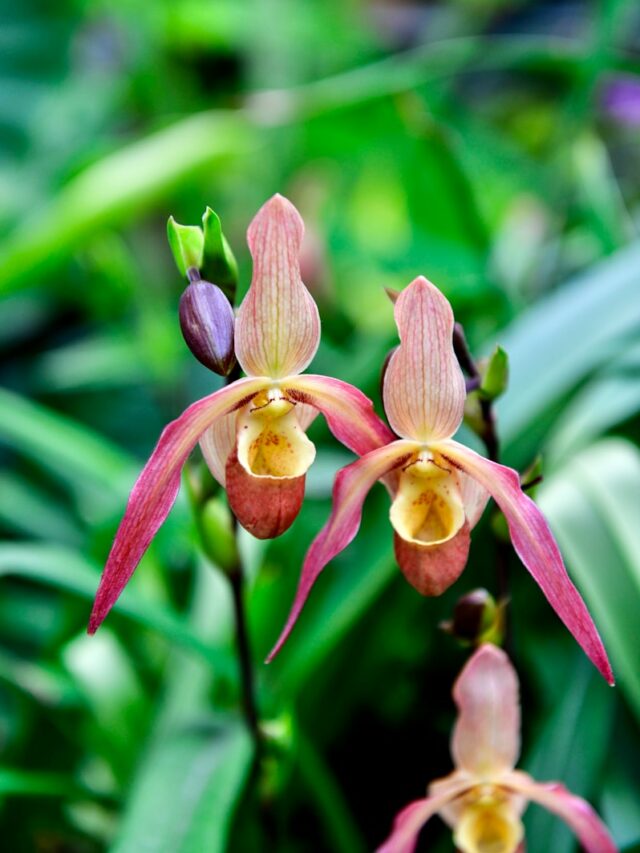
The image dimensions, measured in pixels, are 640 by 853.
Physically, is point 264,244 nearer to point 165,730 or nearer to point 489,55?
point 165,730

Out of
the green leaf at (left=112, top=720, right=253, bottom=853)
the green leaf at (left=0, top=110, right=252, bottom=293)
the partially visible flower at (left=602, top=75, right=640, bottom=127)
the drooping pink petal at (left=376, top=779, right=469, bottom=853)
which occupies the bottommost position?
the drooping pink petal at (left=376, top=779, right=469, bottom=853)

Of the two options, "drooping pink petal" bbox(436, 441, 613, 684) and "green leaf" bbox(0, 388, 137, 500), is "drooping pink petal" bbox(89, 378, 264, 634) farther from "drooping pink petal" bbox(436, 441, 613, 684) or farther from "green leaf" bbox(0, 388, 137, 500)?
"green leaf" bbox(0, 388, 137, 500)

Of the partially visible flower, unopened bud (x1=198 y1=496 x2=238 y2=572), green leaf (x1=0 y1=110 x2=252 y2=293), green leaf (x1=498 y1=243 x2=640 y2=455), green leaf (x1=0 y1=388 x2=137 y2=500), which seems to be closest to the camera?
unopened bud (x1=198 y1=496 x2=238 y2=572)

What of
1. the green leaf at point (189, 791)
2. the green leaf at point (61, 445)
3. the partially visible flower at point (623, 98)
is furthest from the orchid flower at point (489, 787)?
the partially visible flower at point (623, 98)

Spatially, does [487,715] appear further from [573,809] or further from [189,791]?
[189,791]

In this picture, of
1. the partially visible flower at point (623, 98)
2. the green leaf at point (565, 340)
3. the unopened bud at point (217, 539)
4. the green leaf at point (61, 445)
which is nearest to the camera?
the unopened bud at point (217, 539)

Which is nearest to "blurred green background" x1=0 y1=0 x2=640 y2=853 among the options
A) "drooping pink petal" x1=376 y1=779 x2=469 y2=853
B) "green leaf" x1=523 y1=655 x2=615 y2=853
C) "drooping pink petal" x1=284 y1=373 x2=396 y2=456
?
"green leaf" x1=523 y1=655 x2=615 y2=853

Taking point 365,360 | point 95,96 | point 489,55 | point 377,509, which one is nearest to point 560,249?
point 489,55

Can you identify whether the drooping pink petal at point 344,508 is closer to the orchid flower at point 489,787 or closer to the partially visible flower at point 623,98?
the orchid flower at point 489,787
